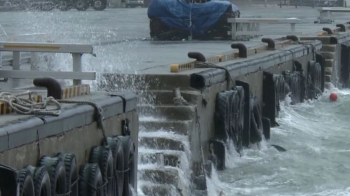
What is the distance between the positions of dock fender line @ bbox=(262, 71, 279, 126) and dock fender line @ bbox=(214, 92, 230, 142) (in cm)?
437

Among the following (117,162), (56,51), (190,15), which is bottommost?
(117,162)

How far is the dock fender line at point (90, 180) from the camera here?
948 centimetres

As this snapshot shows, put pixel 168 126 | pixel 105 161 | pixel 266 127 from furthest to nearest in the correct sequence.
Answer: pixel 266 127, pixel 168 126, pixel 105 161

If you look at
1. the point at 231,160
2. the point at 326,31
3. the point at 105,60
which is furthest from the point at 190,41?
the point at 231,160

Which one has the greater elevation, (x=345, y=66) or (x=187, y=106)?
(x=187, y=106)

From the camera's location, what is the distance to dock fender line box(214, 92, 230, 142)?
15273 mm

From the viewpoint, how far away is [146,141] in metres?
12.9

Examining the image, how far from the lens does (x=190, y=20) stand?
27.6 meters

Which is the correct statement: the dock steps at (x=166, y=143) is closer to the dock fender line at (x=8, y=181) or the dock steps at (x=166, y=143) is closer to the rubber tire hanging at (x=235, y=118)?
the rubber tire hanging at (x=235, y=118)

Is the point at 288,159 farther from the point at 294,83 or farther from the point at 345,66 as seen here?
the point at 345,66

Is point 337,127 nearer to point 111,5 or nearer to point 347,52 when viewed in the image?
point 347,52

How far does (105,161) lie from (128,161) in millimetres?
826

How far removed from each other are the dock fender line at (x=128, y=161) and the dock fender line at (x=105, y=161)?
561 millimetres

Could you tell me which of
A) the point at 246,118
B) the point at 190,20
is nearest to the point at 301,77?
the point at 190,20
